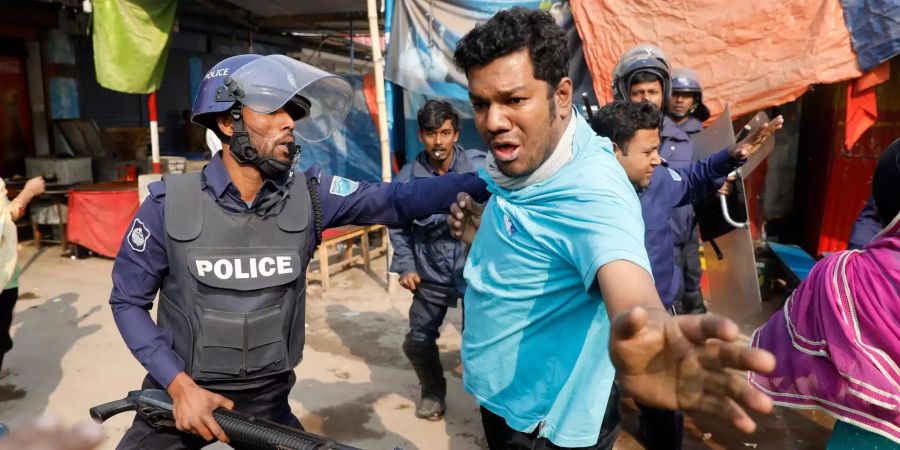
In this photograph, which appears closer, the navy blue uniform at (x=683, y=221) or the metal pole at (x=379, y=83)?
the navy blue uniform at (x=683, y=221)

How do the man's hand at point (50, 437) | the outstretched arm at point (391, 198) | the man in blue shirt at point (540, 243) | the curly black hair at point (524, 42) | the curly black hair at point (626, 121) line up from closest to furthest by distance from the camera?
1. the man's hand at point (50, 437)
2. the man in blue shirt at point (540, 243)
3. the curly black hair at point (524, 42)
4. the outstretched arm at point (391, 198)
5. the curly black hair at point (626, 121)

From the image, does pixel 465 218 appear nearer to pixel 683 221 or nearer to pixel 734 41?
pixel 683 221

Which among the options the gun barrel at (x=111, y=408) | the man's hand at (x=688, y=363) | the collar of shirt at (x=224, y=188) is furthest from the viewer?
the collar of shirt at (x=224, y=188)

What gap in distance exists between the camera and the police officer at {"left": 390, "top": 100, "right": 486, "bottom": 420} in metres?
3.65

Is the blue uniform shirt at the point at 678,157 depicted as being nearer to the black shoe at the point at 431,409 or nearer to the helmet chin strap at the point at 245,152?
the black shoe at the point at 431,409

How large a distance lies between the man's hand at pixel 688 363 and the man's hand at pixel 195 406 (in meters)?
1.29

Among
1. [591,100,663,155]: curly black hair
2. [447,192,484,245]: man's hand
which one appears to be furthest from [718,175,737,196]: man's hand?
[447,192,484,245]: man's hand

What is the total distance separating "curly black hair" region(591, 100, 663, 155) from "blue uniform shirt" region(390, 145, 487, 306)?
1124mm

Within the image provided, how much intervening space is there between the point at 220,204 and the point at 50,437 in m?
1.39

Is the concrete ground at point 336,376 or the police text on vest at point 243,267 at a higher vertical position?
the police text on vest at point 243,267

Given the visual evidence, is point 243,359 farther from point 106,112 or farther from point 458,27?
point 106,112

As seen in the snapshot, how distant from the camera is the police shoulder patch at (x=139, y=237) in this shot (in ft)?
6.61

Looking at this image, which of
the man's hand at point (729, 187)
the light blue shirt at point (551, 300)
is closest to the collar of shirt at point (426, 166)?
the man's hand at point (729, 187)

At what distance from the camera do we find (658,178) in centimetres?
276
